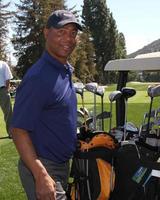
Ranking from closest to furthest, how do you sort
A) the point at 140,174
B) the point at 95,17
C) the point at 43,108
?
the point at 43,108
the point at 140,174
the point at 95,17

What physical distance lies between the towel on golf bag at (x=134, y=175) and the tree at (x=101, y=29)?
61.5 meters

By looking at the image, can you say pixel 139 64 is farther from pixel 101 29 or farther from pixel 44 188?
pixel 101 29

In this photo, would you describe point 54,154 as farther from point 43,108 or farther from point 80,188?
point 80,188

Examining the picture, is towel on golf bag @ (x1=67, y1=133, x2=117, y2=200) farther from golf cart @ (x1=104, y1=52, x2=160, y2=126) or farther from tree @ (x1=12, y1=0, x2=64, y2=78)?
tree @ (x1=12, y1=0, x2=64, y2=78)

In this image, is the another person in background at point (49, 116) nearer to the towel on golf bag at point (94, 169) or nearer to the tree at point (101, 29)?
the towel on golf bag at point (94, 169)

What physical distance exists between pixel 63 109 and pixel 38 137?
0.17m

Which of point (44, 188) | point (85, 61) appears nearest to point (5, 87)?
point (44, 188)

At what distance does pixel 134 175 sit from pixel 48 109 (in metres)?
0.80

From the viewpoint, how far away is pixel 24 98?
2.12 meters

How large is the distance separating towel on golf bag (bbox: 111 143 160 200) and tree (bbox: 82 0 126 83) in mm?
61536

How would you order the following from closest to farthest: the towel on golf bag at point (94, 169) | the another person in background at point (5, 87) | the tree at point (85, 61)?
the towel on golf bag at point (94, 169)
the another person in background at point (5, 87)
the tree at point (85, 61)

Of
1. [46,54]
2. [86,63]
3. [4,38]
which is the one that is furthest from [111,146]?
[86,63]

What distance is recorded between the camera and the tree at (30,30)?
4647 cm

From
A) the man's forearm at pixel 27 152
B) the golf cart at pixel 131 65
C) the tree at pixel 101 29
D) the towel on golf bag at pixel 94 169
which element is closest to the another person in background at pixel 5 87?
the golf cart at pixel 131 65
